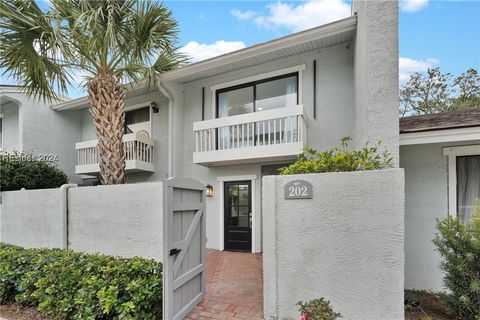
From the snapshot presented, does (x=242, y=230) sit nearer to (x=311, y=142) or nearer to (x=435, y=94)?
(x=311, y=142)

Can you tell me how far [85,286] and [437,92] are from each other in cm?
1996

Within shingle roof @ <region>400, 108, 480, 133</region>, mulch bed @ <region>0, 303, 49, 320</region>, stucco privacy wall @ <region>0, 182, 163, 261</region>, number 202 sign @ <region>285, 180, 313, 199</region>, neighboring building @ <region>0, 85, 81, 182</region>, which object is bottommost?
mulch bed @ <region>0, 303, 49, 320</region>

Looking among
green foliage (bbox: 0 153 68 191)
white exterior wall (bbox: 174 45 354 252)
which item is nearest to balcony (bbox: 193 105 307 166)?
white exterior wall (bbox: 174 45 354 252)

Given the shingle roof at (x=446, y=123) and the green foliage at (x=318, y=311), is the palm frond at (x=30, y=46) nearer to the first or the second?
the green foliage at (x=318, y=311)

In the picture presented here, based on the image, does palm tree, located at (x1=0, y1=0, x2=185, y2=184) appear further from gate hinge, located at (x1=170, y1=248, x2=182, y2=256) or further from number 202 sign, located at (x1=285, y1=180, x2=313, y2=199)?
number 202 sign, located at (x1=285, y1=180, x2=313, y2=199)

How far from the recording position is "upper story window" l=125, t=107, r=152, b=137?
1034cm

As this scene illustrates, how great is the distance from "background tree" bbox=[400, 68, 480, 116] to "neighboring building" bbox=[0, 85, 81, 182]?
18347mm

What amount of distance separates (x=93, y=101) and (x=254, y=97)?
4557 millimetres

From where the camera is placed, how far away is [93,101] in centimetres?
672

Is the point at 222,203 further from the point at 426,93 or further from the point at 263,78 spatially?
the point at 426,93

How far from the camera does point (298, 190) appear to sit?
3.65 meters

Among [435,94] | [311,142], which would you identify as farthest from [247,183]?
[435,94]

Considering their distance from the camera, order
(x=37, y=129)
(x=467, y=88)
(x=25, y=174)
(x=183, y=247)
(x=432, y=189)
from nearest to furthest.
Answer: (x=183, y=247), (x=432, y=189), (x=25, y=174), (x=37, y=129), (x=467, y=88)

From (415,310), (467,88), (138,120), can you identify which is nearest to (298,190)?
(415,310)
